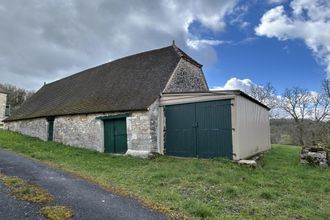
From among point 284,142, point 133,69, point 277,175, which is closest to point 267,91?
point 284,142

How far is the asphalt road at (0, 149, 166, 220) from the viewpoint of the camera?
493 cm

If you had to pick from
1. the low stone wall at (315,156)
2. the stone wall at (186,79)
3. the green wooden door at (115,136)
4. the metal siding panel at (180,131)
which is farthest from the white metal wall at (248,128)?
the green wooden door at (115,136)

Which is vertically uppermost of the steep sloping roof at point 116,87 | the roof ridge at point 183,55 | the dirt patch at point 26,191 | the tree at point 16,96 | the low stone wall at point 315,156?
the tree at point 16,96

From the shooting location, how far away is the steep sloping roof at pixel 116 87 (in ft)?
47.0

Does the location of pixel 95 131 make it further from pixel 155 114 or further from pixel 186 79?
pixel 186 79

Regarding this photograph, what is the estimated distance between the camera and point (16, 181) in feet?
22.7

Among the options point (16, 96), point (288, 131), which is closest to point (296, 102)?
Answer: point (288, 131)

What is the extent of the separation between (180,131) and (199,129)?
3.55ft

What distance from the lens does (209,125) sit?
11.7 m

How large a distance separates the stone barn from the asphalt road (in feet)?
18.1

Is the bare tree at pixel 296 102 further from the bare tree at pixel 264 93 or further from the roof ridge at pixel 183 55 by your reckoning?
the roof ridge at pixel 183 55

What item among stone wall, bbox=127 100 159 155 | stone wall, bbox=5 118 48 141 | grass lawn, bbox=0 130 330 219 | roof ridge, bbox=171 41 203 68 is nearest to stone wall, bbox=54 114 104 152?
stone wall, bbox=5 118 48 141

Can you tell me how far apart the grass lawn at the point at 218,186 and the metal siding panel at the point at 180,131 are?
106cm

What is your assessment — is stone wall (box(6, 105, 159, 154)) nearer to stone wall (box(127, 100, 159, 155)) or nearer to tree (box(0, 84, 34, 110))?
stone wall (box(127, 100, 159, 155))
